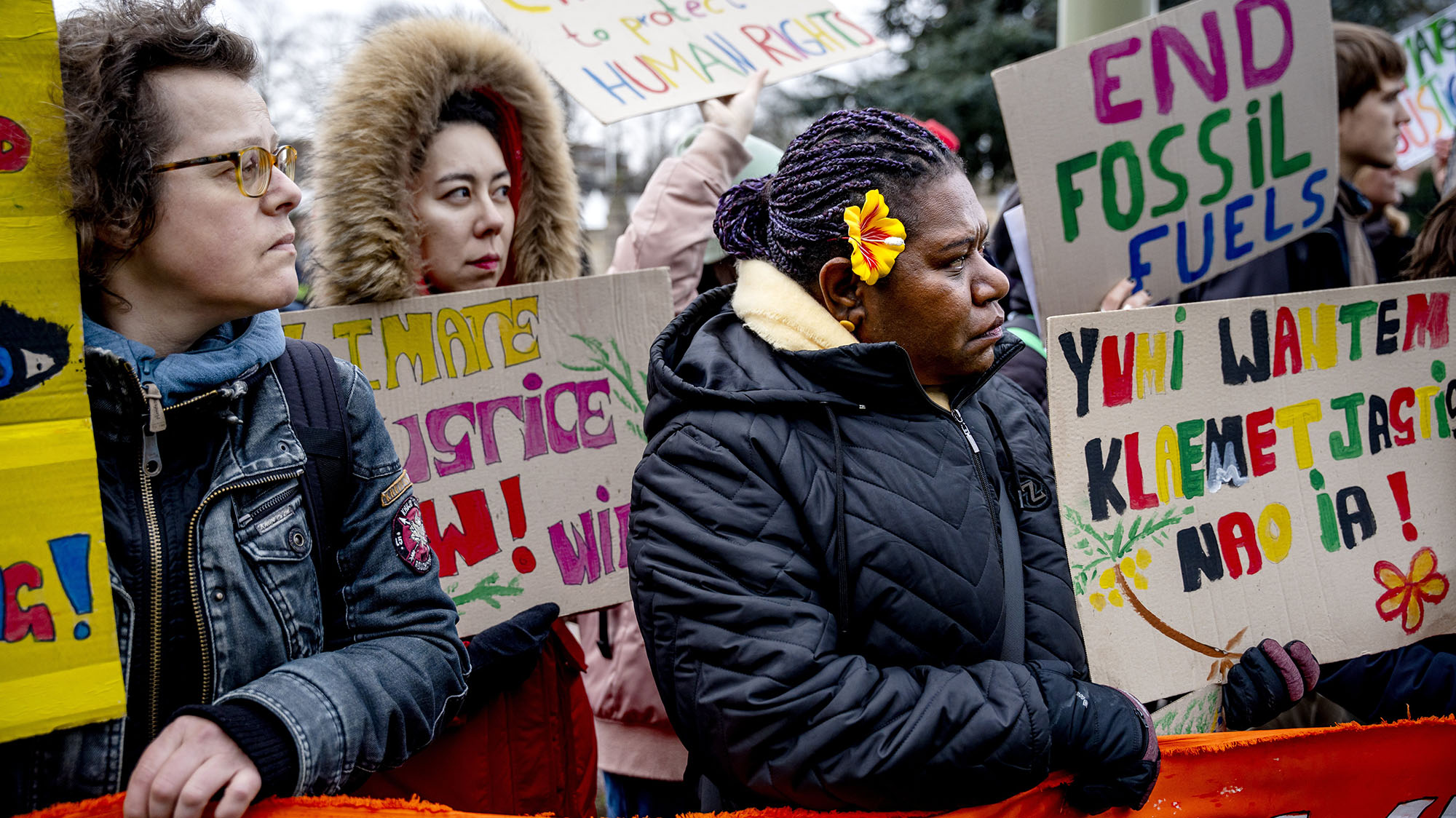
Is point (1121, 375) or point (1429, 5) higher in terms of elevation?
point (1429, 5)

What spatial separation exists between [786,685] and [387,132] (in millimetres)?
1549

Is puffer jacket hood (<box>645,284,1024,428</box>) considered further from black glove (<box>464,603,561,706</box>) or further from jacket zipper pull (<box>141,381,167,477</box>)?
jacket zipper pull (<box>141,381,167,477</box>)

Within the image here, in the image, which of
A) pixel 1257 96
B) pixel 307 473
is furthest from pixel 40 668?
pixel 1257 96

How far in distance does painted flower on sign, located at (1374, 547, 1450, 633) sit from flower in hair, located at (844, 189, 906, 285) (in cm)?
127

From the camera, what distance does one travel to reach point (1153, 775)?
1.60 meters

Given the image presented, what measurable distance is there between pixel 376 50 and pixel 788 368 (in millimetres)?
1351

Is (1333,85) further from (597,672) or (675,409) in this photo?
(597,672)

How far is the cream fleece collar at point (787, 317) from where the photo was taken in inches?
65.9

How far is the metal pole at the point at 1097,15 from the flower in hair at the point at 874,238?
309 centimetres

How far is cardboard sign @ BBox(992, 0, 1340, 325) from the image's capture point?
7.91 feet

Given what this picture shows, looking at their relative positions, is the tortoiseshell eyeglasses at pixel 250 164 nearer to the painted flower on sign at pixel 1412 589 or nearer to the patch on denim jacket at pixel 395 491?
the patch on denim jacket at pixel 395 491

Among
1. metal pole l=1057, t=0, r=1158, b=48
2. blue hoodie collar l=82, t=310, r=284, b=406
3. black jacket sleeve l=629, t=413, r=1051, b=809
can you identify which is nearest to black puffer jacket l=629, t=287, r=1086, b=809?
black jacket sleeve l=629, t=413, r=1051, b=809

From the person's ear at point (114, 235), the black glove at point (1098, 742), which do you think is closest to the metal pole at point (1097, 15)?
the black glove at point (1098, 742)

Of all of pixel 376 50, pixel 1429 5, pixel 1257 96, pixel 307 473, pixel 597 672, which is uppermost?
pixel 1429 5
